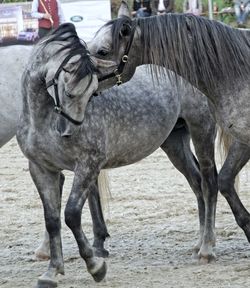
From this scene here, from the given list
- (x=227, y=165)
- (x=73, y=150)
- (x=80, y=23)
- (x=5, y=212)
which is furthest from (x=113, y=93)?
(x=80, y=23)

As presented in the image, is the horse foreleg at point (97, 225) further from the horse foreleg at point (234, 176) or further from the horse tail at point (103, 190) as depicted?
the horse foreleg at point (234, 176)

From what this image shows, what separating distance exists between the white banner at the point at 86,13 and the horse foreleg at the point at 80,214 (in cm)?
1143

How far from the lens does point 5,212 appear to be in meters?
8.96

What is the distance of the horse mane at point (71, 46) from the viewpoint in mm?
5520

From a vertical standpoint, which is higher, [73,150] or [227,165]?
[73,150]

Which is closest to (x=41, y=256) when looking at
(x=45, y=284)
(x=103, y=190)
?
(x=103, y=190)

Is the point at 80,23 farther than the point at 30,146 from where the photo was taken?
Yes

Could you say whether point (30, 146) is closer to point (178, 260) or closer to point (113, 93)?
point (113, 93)

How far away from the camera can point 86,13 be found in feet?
57.1

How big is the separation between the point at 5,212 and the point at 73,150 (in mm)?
3049

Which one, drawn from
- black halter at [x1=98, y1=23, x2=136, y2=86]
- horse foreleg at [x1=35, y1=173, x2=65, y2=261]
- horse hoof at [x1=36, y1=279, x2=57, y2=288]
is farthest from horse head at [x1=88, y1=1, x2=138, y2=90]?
horse foreleg at [x1=35, y1=173, x2=65, y2=261]

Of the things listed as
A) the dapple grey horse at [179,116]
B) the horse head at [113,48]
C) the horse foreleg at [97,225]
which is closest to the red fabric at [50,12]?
the dapple grey horse at [179,116]

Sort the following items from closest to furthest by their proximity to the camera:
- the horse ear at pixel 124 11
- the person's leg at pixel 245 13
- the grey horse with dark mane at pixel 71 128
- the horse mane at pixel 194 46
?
the grey horse with dark mane at pixel 71 128 → the horse mane at pixel 194 46 → the horse ear at pixel 124 11 → the person's leg at pixel 245 13

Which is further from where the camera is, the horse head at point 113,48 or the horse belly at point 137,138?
the horse belly at point 137,138
